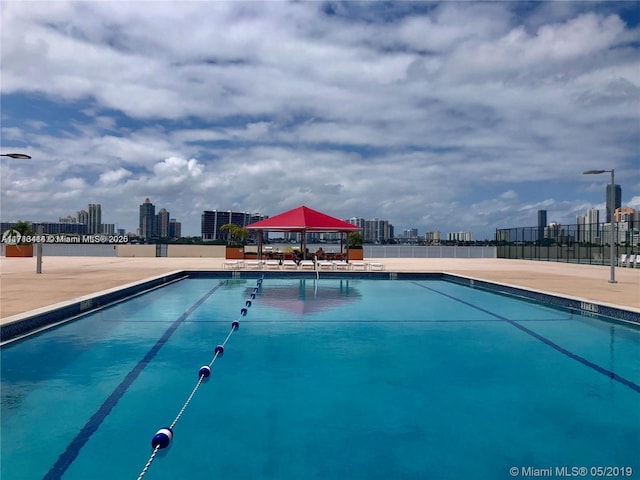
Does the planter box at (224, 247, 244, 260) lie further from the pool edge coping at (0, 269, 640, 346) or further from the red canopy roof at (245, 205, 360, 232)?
the pool edge coping at (0, 269, 640, 346)

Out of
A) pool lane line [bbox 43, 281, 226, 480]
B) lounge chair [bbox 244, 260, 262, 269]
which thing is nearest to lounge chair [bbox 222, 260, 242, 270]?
lounge chair [bbox 244, 260, 262, 269]

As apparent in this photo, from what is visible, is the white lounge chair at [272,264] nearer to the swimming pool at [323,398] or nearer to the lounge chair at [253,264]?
the lounge chair at [253,264]

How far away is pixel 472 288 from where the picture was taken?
1553 centimetres

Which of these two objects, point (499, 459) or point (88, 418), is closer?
point (499, 459)

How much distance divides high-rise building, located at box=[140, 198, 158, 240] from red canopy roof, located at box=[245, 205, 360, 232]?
78416 mm

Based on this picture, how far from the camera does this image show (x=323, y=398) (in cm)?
520

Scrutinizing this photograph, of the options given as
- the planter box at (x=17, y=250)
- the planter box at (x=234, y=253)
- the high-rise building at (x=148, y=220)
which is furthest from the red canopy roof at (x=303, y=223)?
the high-rise building at (x=148, y=220)

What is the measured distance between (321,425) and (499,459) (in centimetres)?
163

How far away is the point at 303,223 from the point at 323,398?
47.7 feet

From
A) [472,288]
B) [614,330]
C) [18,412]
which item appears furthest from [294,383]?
[472,288]

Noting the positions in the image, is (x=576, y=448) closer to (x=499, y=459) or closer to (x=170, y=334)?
(x=499, y=459)

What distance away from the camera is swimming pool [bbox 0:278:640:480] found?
12.7 ft

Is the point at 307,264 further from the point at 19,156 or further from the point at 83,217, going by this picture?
the point at 83,217

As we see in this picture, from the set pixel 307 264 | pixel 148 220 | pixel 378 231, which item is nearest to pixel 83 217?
pixel 148 220
